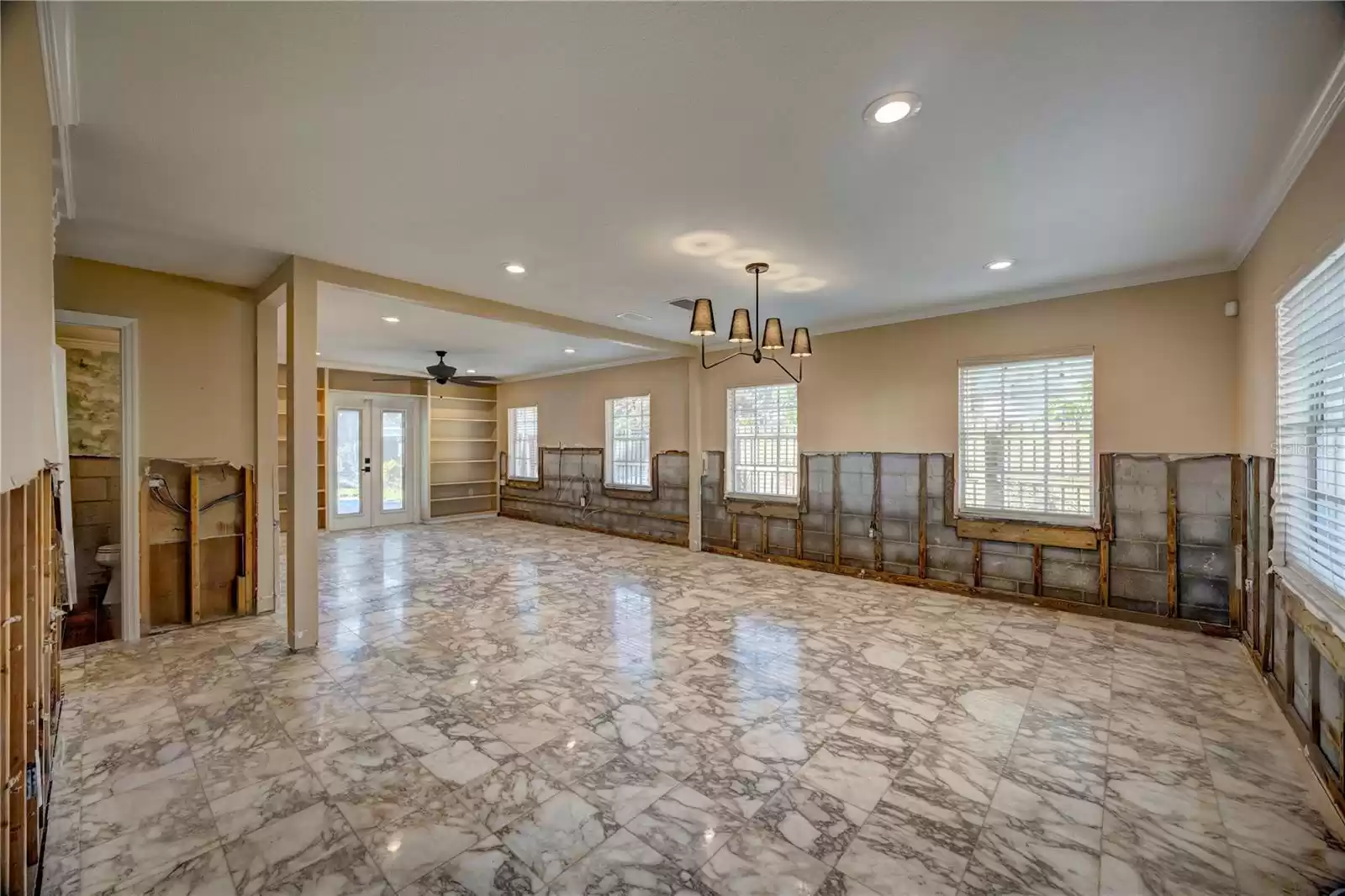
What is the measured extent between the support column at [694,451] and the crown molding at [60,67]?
5.42 metres

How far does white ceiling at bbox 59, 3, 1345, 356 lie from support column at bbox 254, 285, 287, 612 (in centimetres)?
86

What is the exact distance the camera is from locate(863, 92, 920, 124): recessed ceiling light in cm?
191

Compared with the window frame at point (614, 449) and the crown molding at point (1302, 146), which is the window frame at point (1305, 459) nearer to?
the crown molding at point (1302, 146)

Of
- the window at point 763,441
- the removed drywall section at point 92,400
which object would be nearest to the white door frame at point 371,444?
the removed drywall section at point 92,400

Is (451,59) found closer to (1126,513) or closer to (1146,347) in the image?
(1146,347)

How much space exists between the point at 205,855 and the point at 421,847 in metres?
0.70

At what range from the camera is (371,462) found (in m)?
8.97

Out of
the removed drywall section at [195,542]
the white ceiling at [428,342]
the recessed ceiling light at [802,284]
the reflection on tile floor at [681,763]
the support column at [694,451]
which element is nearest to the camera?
the reflection on tile floor at [681,763]

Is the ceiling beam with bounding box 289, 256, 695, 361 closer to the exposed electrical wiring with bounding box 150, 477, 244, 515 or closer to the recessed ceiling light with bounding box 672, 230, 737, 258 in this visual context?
the exposed electrical wiring with bounding box 150, 477, 244, 515

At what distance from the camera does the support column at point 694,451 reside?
22.6ft

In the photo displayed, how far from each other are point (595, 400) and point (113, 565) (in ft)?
18.9

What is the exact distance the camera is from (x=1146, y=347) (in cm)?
409

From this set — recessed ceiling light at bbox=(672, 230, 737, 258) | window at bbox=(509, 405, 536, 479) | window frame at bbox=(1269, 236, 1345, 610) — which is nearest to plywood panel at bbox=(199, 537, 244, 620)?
recessed ceiling light at bbox=(672, 230, 737, 258)

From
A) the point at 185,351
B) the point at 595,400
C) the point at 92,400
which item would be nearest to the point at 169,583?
the point at 92,400
